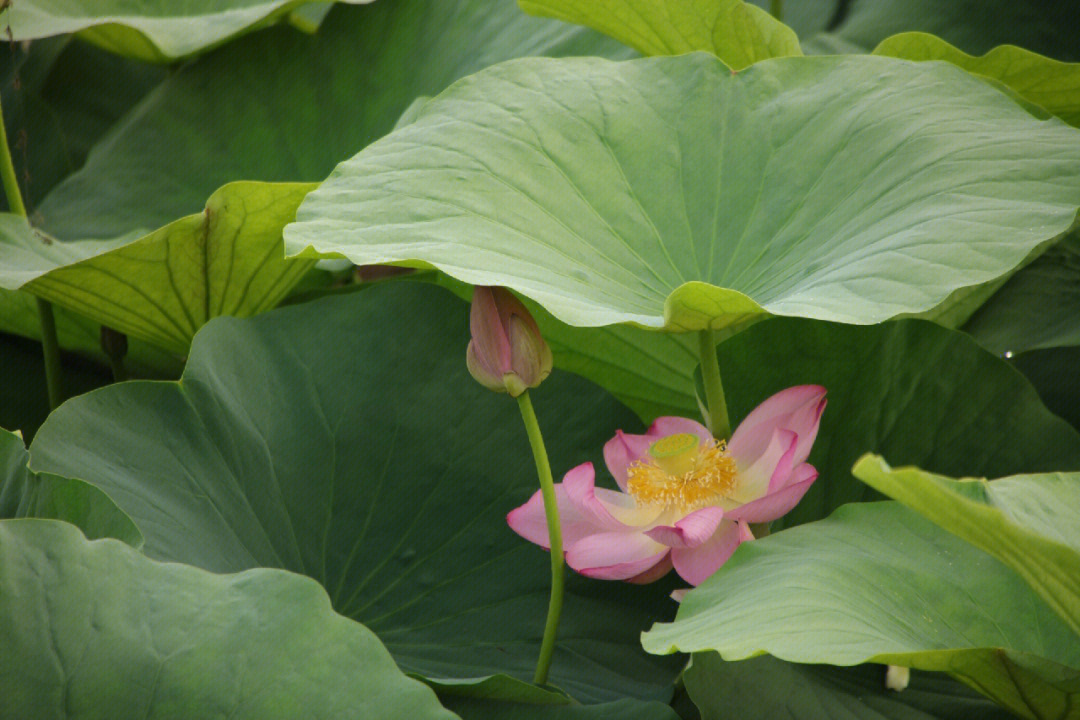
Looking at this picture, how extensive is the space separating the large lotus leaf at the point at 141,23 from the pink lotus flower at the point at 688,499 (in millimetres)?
721

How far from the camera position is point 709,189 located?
0.76 meters

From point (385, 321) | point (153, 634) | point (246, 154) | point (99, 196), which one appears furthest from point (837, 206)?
point (99, 196)

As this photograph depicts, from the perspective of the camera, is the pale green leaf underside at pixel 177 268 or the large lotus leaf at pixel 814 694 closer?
the large lotus leaf at pixel 814 694

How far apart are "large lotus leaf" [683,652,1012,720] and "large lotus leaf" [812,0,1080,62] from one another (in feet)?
2.73

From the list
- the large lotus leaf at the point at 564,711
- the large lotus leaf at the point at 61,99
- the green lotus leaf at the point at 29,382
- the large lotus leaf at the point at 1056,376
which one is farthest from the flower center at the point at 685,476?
the large lotus leaf at the point at 61,99

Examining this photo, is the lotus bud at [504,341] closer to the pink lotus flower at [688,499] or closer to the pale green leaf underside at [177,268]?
the pink lotus flower at [688,499]

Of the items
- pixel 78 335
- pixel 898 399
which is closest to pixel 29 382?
pixel 78 335

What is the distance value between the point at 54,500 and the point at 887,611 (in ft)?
1.54

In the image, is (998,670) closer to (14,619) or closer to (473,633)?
(473,633)

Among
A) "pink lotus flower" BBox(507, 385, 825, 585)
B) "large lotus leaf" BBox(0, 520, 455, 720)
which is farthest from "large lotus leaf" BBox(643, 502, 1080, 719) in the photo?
"large lotus leaf" BBox(0, 520, 455, 720)

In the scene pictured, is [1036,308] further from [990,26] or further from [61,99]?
Result: [61,99]

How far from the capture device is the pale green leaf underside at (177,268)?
2.65 ft

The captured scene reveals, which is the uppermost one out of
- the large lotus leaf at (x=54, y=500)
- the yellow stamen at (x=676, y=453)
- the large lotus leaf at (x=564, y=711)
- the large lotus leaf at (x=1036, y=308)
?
the large lotus leaf at (x=54, y=500)

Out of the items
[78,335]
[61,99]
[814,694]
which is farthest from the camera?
[61,99]
